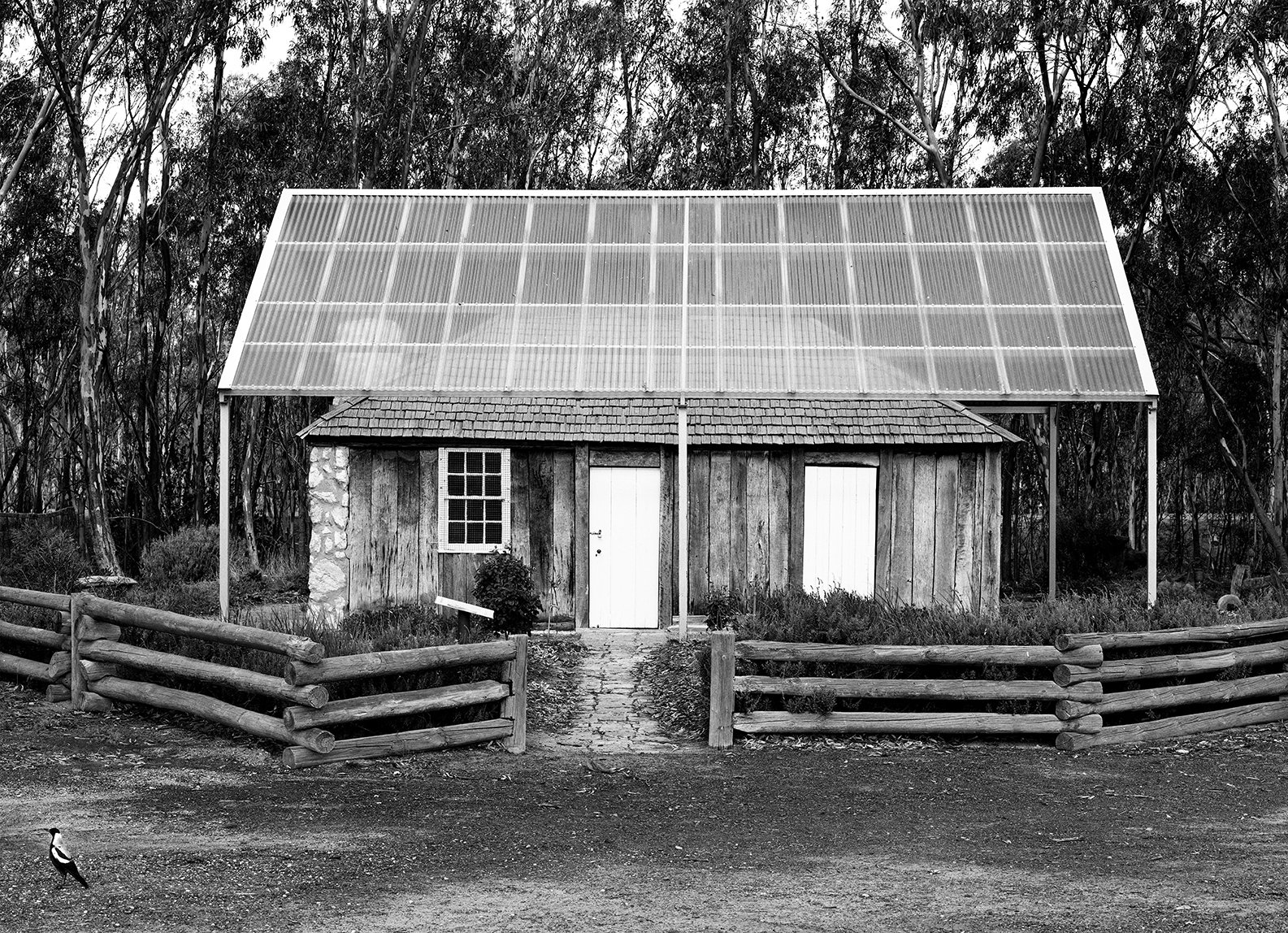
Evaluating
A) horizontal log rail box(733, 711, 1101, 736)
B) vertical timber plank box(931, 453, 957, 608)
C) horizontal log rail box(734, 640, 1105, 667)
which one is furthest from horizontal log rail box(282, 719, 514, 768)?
vertical timber plank box(931, 453, 957, 608)

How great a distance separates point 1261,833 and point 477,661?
224 inches

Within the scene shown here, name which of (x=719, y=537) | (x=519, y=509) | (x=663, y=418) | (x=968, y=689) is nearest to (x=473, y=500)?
(x=519, y=509)

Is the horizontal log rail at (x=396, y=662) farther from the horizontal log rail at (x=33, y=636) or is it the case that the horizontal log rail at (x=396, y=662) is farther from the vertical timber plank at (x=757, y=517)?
the vertical timber plank at (x=757, y=517)

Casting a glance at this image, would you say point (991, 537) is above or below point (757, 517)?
below

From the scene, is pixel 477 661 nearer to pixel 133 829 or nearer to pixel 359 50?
pixel 133 829

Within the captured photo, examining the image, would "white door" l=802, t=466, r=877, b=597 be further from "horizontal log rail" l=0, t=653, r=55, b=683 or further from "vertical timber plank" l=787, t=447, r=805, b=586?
"horizontal log rail" l=0, t=653, r=55, b=683

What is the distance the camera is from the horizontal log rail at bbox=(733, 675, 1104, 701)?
10352 millimetres

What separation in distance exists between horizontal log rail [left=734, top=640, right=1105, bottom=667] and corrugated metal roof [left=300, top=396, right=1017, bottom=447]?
646 cm

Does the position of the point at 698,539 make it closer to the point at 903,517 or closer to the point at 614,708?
the point at 903,517

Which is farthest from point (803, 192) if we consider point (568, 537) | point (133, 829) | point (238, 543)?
point (238, 543)

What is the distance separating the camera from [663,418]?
1714 centimetres

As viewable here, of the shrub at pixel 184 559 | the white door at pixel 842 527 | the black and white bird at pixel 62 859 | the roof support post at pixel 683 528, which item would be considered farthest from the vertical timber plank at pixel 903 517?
the shrub at pixel 184 559

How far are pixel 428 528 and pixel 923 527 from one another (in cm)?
643

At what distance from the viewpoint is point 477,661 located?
10.3 m
